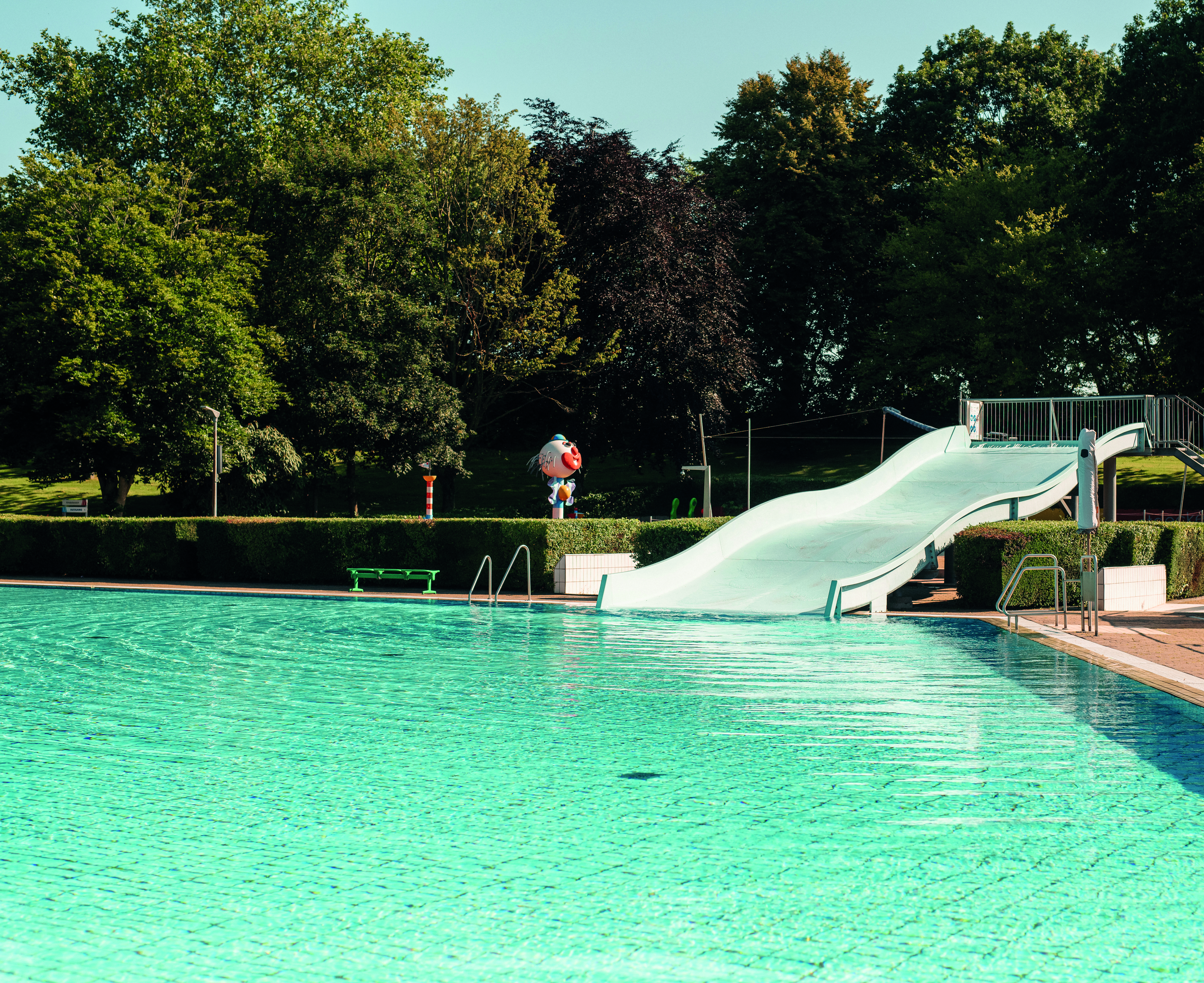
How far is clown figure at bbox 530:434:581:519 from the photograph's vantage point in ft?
86.8

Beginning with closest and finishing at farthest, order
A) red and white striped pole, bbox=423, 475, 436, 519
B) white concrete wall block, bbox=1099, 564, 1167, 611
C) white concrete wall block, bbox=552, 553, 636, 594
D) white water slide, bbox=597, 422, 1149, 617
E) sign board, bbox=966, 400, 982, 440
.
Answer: white concrete wall block, bbox=1099, 564, 1167, 611 < white water slide, bbox=597, 422, 1149, 617 < white concrete wall block, bbox=552, 553, 636, 594 < red and white striped pole, bbox=423, 475, 436, 519 < sign board, bbox=966, 400, 982, 440

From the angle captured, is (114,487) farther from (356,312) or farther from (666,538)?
(666,538)

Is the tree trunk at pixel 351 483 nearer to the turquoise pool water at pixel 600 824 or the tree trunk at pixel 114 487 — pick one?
the tree trunk at pixel 114 487

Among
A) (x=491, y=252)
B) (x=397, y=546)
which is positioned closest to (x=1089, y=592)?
(x=397, y=546)

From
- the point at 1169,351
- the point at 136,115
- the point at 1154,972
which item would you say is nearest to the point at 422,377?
the point at 136,115

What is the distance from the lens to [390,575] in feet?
79.3

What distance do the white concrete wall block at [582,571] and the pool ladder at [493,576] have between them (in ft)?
2.16

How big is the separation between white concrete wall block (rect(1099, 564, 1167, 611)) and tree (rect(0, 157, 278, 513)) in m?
26.1

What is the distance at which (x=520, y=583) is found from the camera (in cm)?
2366

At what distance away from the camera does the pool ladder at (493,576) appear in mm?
20797

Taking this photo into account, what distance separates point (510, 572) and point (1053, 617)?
11126 millimetres

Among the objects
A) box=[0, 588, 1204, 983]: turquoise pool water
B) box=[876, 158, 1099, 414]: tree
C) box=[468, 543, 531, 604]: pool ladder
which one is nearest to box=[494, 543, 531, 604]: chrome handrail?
box=[468, 543, 531, 604]: pool ladder

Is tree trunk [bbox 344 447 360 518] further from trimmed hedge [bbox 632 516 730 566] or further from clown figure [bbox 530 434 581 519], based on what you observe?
trimmed hedge [bbox 632 516 730 566]

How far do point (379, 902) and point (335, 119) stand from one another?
1698 inches
